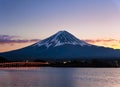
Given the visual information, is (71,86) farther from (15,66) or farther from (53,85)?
(15,66)

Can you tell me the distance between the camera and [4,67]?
4716cm

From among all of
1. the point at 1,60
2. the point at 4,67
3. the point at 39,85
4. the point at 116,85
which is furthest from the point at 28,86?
the point at 1,60

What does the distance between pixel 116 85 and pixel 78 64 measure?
44885 mm

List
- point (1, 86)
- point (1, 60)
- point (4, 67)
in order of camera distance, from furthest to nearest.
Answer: point (1, 60)
point (4, 67)
point (1, 86)

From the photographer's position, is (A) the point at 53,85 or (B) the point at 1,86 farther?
(A) the point at 53,85

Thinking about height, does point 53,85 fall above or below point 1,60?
below

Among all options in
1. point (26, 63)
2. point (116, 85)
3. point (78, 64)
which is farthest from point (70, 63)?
point (116, 85)

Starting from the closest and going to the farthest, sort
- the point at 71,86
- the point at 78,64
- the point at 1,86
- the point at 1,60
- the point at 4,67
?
the point at 1,86 → the point at 71,86 → the point at 4,67 → the point at 1,60 → the point at 78,64

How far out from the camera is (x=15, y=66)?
53.2 meters

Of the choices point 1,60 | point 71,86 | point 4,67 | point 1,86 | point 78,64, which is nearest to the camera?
point 1,86

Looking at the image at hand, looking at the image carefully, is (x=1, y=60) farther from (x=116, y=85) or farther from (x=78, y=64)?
(x=116, y=85)

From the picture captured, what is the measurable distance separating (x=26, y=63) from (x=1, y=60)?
3.06 m

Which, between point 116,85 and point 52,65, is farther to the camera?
point 52,65

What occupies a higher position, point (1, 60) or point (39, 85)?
point (1, 60)
